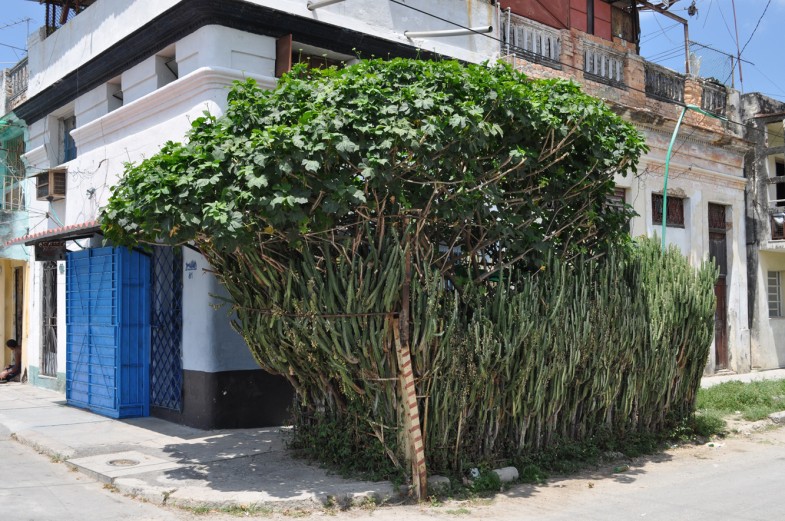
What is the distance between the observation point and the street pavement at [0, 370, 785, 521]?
671 centimetres

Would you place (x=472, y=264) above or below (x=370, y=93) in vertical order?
below

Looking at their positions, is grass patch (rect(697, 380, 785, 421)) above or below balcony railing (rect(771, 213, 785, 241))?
below

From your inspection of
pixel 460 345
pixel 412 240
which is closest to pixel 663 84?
pixel 412 240

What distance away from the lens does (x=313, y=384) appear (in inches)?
319

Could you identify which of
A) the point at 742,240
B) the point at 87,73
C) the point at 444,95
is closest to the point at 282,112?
the point at 444,95

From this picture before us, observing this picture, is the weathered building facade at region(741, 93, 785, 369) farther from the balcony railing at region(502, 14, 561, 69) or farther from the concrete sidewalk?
the concrete sidewalk

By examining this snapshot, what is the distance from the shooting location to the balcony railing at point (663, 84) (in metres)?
16.6

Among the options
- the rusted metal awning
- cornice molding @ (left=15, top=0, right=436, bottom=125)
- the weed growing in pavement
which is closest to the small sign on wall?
the rusted metal awning

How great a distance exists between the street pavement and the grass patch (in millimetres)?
1396

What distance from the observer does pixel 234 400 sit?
10078 millimetres

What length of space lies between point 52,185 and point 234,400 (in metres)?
6.28

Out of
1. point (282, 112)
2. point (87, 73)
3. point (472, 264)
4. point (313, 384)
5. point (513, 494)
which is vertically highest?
point (87, 73)

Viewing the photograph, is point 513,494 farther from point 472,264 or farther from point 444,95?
point 444,95

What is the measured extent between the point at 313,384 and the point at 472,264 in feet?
6.97
